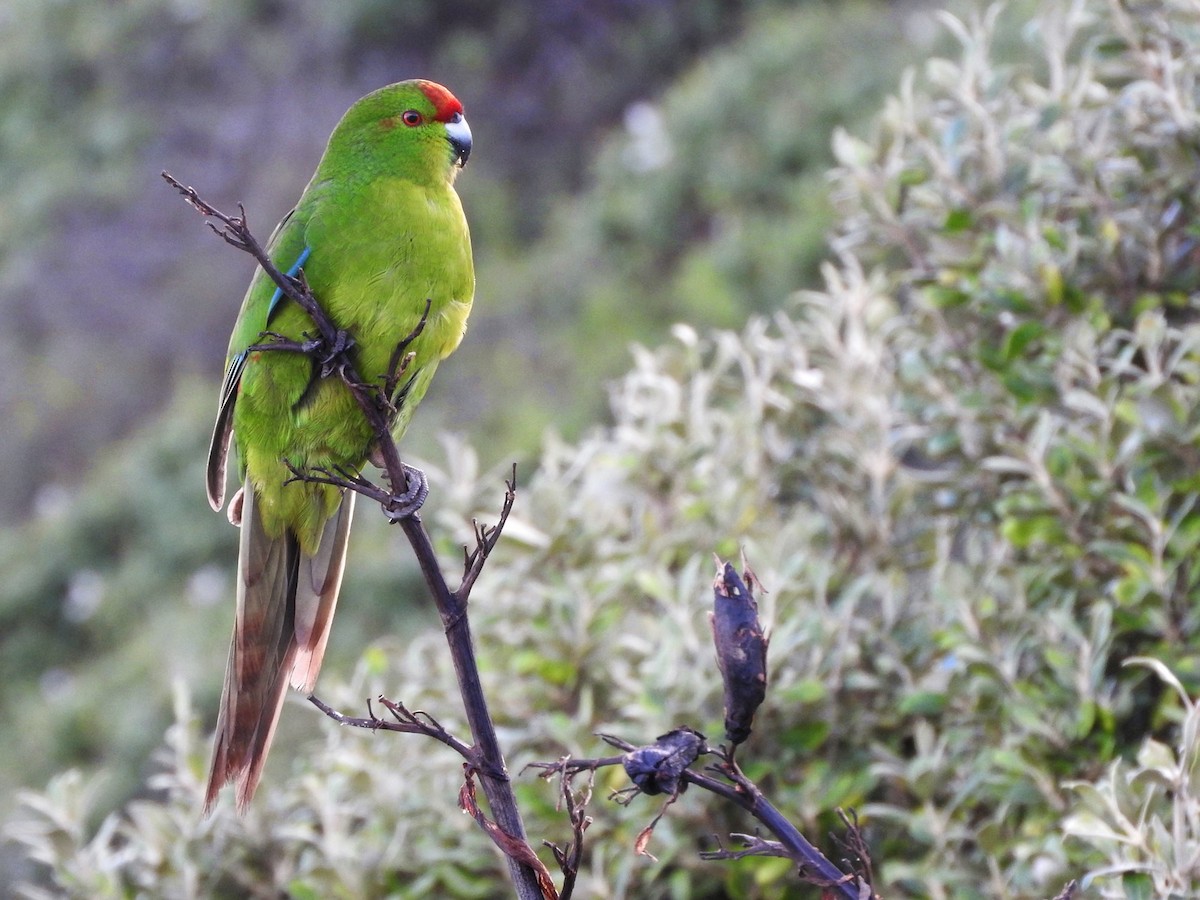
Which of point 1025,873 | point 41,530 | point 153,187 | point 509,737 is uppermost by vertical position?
point 153,187

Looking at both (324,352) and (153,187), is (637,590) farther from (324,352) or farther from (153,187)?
(153,187)

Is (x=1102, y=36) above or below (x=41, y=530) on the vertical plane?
below

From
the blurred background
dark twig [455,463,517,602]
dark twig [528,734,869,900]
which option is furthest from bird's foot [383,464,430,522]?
the blurred background

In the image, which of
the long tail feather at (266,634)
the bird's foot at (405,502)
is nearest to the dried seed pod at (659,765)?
the bird's foot at (405,502)

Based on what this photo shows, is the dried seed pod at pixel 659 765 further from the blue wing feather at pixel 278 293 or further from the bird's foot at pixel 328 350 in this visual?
the blue wing feather at pixel 278 293

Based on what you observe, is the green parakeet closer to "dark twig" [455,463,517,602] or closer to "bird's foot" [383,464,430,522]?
"bird's foot" [383,464,430,522]

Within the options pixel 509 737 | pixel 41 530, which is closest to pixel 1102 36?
pixel 509 737

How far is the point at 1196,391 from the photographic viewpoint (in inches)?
102

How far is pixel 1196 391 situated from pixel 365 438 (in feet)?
5.61

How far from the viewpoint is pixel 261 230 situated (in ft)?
34.3

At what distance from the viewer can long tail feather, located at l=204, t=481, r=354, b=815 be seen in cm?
224

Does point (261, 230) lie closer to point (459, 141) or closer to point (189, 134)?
point (189, 134)

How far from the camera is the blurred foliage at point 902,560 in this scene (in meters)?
2.58

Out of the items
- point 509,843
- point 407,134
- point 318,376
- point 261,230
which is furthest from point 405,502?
point 261,230
